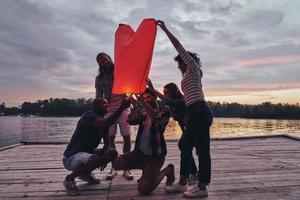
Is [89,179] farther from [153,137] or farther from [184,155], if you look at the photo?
[184,155]

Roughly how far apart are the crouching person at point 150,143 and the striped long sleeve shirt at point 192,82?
1.91 feet

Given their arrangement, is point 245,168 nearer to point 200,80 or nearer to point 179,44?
point 200,80

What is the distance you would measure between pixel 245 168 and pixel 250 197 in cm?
194

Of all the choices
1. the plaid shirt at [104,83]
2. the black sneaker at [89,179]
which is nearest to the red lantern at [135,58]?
the plaid shirt at [104,83]

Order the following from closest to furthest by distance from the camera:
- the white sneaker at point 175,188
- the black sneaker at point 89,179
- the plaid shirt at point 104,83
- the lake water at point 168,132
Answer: the white sneaker at point 175,188 < the black sneaker at point 89,179 < the plaid shirt at point 104,83 < the lake water at point 168,132

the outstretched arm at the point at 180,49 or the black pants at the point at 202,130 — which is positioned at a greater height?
the outstretched arm at the point at 180,49

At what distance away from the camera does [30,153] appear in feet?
29.3

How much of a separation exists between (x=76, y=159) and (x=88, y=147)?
255mm

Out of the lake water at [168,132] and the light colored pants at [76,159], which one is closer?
the light colored pants at [76,159]

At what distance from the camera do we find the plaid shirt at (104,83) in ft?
19.6

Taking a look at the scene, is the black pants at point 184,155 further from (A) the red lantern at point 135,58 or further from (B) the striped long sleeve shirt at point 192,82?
(A) the red lantern at point 135,58

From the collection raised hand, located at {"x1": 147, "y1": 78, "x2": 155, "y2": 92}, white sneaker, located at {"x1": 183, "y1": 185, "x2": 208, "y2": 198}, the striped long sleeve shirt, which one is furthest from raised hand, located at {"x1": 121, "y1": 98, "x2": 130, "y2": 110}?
white sneaker, located at {"x1": 183, "y1": 185, "x2": 208, "y2": 198}

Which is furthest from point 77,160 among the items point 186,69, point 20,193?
point 186,69

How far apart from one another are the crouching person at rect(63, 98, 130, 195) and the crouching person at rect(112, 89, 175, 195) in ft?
0.84
